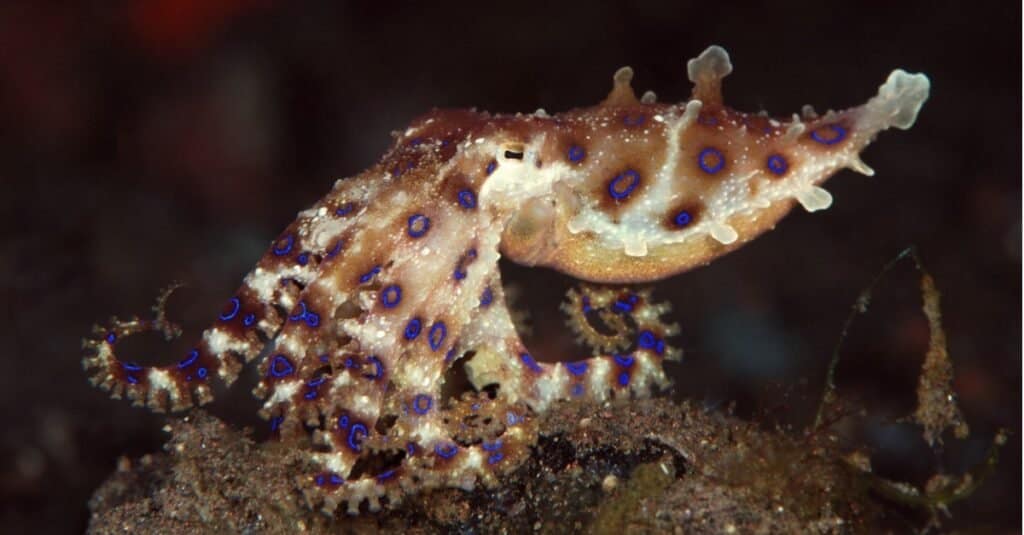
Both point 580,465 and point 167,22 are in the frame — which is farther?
point 167,22

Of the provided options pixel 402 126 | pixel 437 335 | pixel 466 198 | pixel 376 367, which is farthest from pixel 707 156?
pixel 402 126

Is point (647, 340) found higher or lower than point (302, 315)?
lower

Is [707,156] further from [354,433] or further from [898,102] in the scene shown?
[354,433]

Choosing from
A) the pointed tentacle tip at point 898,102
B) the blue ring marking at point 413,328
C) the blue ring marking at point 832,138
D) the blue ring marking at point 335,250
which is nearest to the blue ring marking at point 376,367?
the blue ring marking at point 413,328

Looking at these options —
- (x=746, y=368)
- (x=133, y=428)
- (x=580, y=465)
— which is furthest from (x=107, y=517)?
(x=746, y=368)

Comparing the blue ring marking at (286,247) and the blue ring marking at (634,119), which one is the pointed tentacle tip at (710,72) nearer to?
the blue ring marking at (634,119)

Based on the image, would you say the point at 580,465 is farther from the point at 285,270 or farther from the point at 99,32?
the point at 99,32
